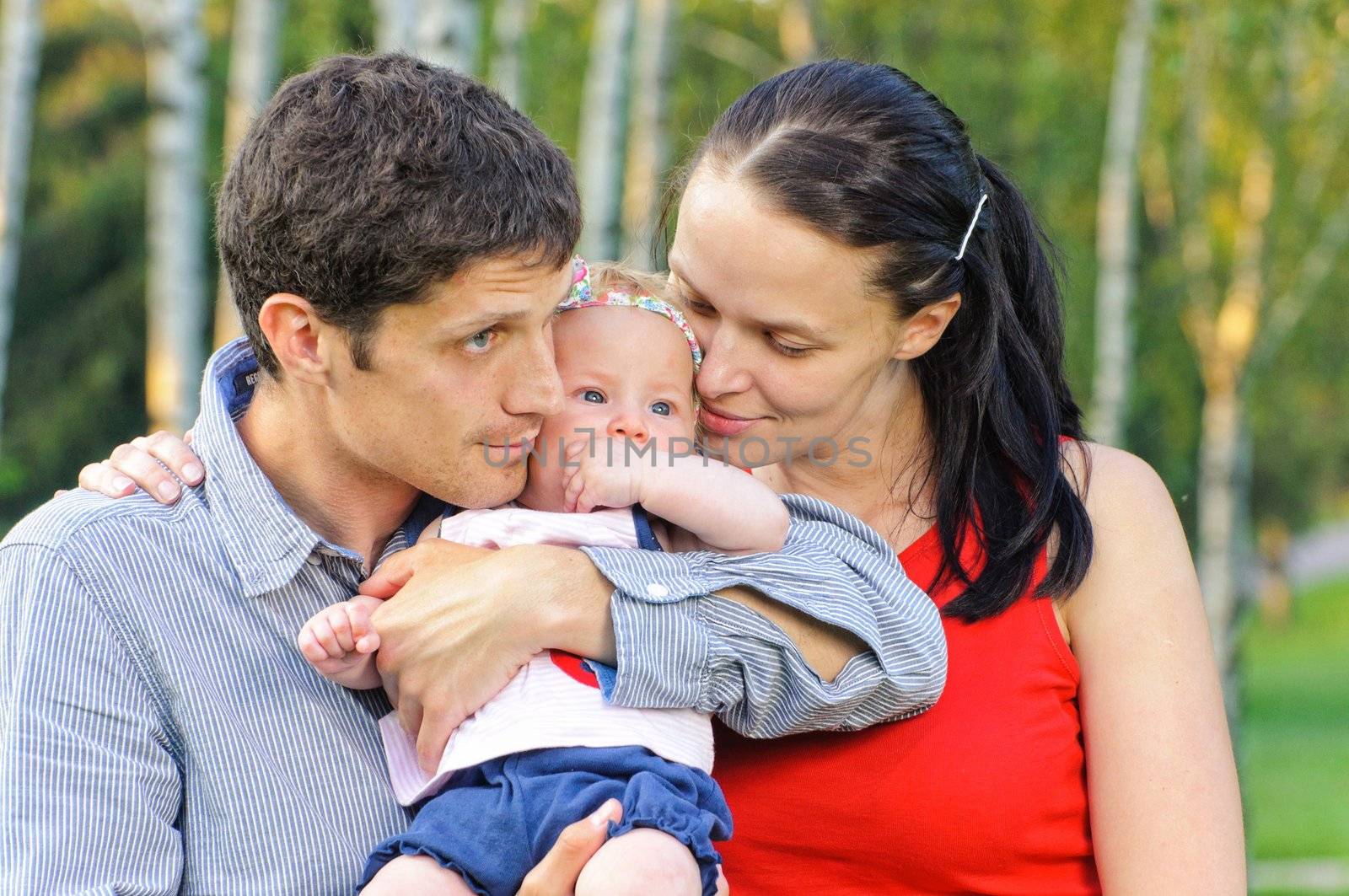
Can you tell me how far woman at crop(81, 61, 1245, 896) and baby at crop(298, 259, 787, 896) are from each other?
170 mm

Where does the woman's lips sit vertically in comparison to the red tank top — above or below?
above

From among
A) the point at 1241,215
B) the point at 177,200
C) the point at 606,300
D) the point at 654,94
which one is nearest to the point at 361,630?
the point at 606,300

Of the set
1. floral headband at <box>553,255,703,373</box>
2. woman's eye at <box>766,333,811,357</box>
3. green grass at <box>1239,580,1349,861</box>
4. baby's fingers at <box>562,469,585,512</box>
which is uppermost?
floral headband at <box>553,255,703,373</box>

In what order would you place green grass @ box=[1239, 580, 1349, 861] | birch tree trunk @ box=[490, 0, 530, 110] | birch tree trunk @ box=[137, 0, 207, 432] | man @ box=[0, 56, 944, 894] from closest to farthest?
man @ box=[0, 56, 944, 894] → birch tree trunk @ box=[137, 0, 207, 432] → birch tree trunk @ box=[490, 0, 530, 110] → green grass @ box=[1239, 580, 1349, 861]

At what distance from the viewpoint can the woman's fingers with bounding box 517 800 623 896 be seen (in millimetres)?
2082

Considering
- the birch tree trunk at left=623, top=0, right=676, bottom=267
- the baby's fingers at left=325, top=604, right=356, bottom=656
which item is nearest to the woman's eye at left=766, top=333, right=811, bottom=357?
the baby's fingers at left=325, top=604, right=356, bottom=656

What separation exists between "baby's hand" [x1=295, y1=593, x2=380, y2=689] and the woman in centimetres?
48

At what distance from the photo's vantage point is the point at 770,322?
2588mm

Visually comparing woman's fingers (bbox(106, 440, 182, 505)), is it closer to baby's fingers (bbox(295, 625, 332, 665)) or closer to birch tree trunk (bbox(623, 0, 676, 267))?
baby's fingers (bbox(295, 625, 332, 665))

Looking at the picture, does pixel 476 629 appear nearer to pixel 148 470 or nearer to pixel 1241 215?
pixel 148 470

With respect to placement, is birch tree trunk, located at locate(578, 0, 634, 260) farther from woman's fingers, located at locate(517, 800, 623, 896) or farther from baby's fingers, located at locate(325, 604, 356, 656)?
woman's fingers, located at locate(517, 800, 623, 896)

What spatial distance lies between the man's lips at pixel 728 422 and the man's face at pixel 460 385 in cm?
41

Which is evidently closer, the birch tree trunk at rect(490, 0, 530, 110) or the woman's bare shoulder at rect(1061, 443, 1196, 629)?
the woman's bare shoulder at rect(1061, 443, 1196, 629)

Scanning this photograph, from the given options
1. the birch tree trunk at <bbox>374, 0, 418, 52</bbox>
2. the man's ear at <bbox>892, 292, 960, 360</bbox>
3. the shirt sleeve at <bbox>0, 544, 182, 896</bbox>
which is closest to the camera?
the shirt sleeve at <bbox>0, 544, 182, 896</bbox>
